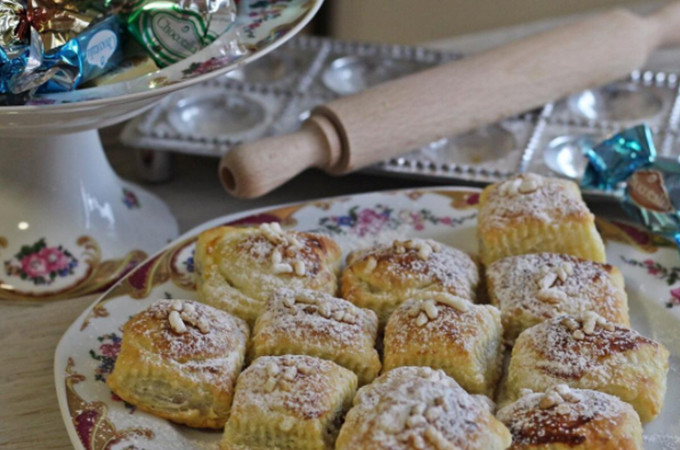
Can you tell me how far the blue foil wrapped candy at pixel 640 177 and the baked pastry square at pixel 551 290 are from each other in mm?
194

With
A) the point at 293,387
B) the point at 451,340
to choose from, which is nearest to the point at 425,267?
the point at 451,340

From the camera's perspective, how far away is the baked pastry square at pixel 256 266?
1038 mm

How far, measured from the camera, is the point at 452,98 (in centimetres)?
141

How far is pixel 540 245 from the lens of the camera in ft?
3.67

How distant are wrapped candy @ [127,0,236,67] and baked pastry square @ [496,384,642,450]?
526 millimetres

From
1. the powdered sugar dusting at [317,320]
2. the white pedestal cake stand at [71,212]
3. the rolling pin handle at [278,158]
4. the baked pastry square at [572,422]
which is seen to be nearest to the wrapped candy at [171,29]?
the white pedestal cake stand at [71,212]

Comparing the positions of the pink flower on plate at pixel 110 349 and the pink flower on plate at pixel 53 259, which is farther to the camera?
the pink flower on plate at pixel 53 259

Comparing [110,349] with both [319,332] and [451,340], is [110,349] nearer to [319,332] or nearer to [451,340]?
[319,332]

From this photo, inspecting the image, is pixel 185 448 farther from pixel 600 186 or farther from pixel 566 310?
pixel 600 186

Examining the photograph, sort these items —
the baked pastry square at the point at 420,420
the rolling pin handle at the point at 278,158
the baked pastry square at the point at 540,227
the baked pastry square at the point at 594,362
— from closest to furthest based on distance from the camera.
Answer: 1. the baked pastry square at the point at 420,420
2. the baked pastry square at the point at 594,362
3. the baked pastry square at the point at 540,227
4. the rolling pin handle at the point at 278,158

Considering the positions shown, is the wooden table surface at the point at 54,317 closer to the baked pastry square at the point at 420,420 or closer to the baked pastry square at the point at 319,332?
the baked pastry square at the point at 319,332

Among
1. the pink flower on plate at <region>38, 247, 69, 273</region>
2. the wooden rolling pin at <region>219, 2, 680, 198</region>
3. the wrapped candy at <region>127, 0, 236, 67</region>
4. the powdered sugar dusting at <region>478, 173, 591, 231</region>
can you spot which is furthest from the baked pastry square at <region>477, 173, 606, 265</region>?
the pink flower on plate at <region>38, 247, 69, 273</region>

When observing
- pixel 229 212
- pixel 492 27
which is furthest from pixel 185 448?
pixel 492 27

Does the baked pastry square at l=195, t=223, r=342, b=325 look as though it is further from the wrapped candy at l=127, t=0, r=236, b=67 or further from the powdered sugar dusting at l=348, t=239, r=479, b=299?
the wrapped candy at l=127, t=0, r=236, b=67
